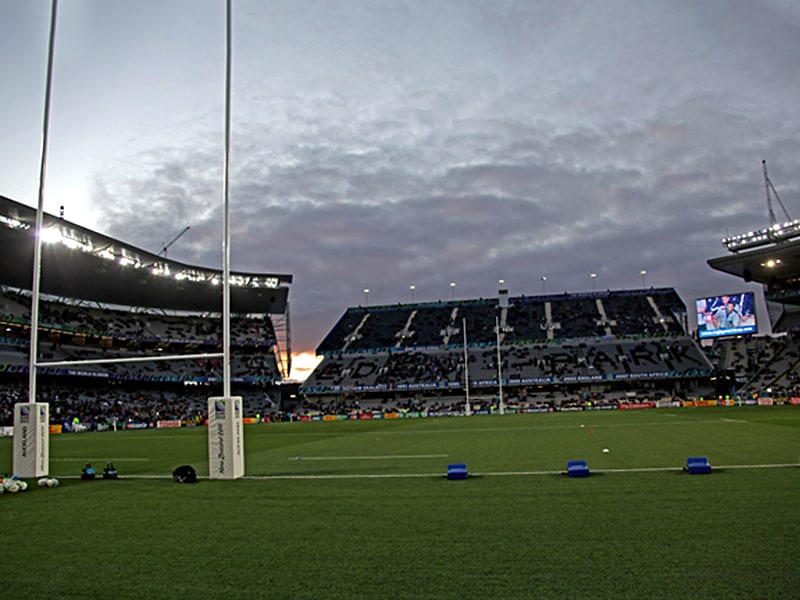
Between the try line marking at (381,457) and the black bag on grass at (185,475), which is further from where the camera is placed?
the try line marking at (381,457)

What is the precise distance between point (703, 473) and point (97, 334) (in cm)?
5748

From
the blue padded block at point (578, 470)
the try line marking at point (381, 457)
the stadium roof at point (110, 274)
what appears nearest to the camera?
the blue padded block at point (578, 470)

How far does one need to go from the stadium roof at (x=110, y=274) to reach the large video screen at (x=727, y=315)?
44.6 m

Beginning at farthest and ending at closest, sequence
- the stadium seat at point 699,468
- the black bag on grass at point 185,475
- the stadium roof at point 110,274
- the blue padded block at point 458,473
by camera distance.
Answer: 1. the stadium roof at point 110,274
2. the black bag on grass at point 185,475
3. the blue padded block at point 458,473
4. the stadium seat at point 699,468

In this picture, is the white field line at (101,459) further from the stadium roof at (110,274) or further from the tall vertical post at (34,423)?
the stadium roof at (110,274)

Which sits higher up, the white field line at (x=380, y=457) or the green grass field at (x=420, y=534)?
the green grass field at (x=420, y=534)

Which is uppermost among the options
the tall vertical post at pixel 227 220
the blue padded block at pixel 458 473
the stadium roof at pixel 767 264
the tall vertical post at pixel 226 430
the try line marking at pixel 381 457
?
the stadium roof at pixel 767 264

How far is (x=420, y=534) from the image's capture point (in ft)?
21.9

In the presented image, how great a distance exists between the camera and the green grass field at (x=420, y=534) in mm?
4859

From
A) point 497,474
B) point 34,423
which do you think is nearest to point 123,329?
point 34,423

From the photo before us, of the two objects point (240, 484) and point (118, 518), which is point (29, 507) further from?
point (240, 484)

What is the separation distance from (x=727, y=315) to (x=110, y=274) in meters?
58.9

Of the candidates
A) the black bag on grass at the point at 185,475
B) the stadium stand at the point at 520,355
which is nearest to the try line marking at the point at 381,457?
the black bag on grass at the point at 185,475

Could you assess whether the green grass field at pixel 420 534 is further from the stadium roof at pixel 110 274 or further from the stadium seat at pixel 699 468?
the stadium roof at pixel 110 274
